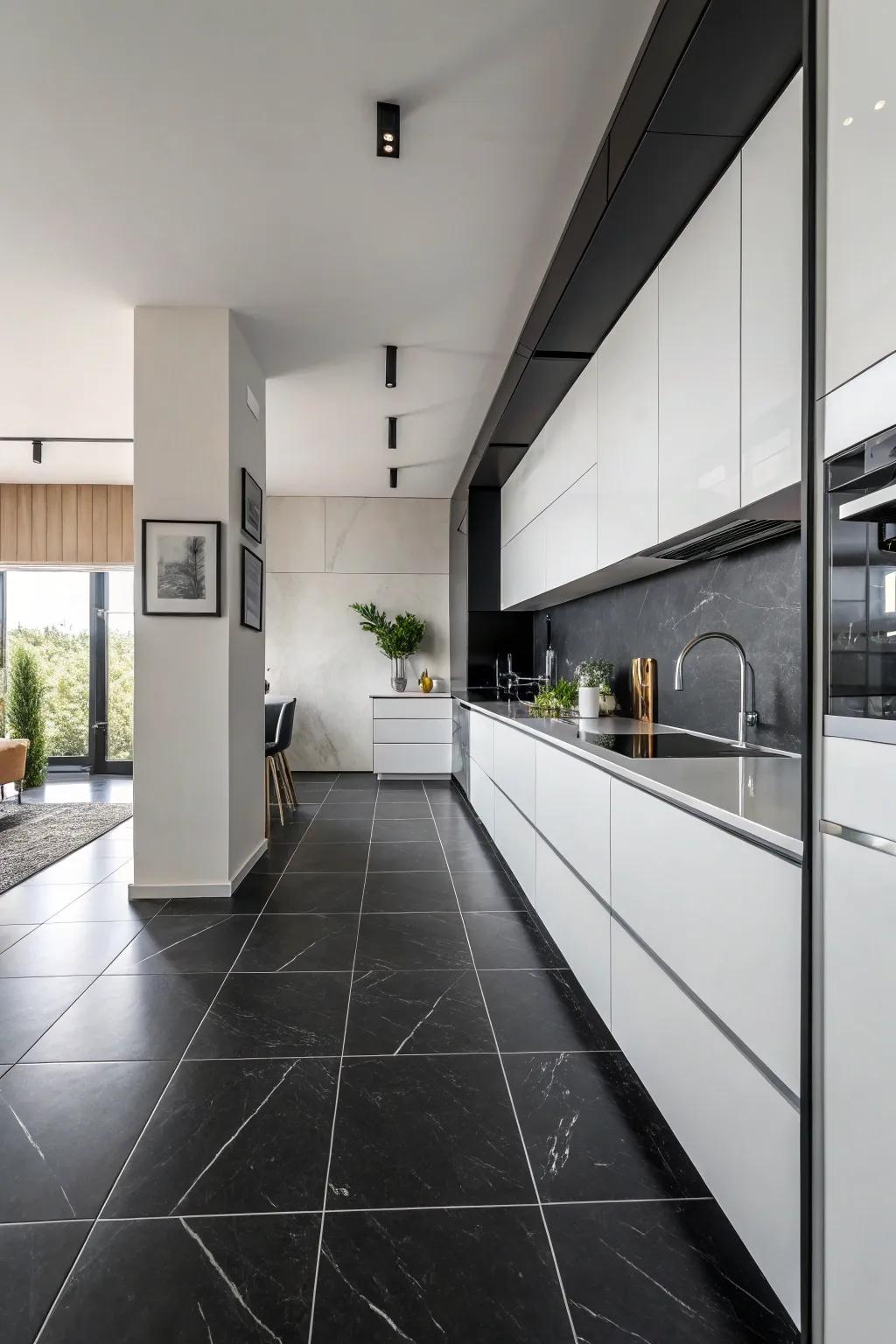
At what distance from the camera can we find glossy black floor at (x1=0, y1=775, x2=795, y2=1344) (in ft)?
4.10

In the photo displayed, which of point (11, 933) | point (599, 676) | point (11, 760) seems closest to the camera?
point (11, 933)

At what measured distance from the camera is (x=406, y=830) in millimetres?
4832

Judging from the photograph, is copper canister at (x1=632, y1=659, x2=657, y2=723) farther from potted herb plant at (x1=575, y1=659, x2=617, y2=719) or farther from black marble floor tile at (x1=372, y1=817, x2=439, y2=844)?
black marble floor tile at (x1=372, y1=817, x2=439, y2=844)

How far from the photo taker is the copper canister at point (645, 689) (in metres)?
3.31

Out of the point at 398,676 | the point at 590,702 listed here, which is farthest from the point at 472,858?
the point at 398,676

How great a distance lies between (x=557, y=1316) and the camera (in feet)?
4.02

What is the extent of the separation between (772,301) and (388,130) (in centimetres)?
129

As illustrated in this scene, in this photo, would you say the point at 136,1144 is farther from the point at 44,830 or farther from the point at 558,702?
the point at 44,830

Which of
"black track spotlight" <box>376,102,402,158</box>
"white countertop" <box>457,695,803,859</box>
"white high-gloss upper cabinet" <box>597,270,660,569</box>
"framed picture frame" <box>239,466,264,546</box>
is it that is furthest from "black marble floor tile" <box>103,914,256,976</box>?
"black track spotlight" <box>376,102,402,158</box>

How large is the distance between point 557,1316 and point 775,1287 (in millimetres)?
348

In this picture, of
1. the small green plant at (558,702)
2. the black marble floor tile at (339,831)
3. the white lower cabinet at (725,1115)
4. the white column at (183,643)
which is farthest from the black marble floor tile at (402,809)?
the white lower cabinet at (725,1115)

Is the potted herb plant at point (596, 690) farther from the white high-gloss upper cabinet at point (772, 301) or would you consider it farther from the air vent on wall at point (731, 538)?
the white high-gloss upper cabinet at point (772, 301)

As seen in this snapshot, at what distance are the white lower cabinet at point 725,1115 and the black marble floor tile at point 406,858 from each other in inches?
86.3

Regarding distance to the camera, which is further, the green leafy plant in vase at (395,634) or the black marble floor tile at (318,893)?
the green leafy plant in vase at (395,634)
